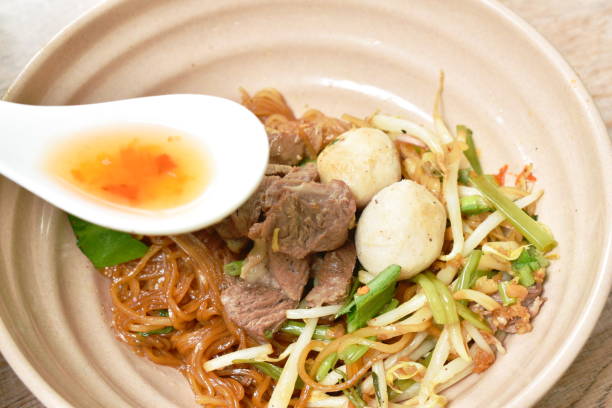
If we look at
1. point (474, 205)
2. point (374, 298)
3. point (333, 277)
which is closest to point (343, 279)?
point (333, 277)

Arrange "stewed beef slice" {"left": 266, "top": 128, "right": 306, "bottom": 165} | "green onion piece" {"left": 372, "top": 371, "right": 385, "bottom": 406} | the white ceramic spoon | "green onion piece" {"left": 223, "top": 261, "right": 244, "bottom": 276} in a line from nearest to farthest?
the white ceramic spoon → "green onion piece" {"left": 372, "top": 371, "right": 385, "bottom": 406} → "green onion piece" {"left": 223, "top": 261, "right": 244, "bottom": 276} → "stewed beef slice" {"left": 266, "top": 128, "right": 306, "bottom": 165}

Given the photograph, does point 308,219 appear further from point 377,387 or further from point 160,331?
point 160,331

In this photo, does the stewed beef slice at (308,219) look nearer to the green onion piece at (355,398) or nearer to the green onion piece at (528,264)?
the green onion piece at (355,398)

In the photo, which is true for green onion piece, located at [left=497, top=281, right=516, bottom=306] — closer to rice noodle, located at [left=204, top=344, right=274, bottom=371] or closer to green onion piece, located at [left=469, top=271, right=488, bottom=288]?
green onion piece, located at [left=469, top=271, right=488, bottom=288]

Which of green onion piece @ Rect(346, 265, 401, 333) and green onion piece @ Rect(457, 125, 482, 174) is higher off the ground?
green onion piece @ Rect(457, 125, 482, 174)

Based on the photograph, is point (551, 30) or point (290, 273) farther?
point (551, 30)

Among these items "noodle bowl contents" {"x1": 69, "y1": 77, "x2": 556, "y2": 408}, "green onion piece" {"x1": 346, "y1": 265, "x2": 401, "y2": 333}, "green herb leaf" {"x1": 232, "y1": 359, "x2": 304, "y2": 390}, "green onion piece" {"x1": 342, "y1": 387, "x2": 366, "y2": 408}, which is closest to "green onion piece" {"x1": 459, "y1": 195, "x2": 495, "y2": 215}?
"noodle bowl contents" {"x1": 69, "y1": 77, "x2": 556, "y2": 408}

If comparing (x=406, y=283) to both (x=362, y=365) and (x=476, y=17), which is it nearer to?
(x=362, y=365)
